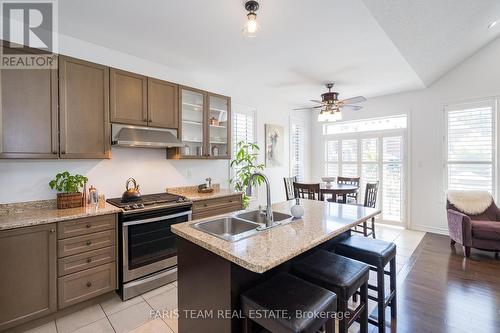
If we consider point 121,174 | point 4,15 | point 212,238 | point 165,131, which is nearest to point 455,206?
point 212,238

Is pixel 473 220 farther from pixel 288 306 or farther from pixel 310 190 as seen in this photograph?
pixel 288 306

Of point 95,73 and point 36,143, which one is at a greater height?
point 95,73

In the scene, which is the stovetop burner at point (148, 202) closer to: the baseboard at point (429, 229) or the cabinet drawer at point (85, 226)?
the cabinet drawer at point (85, 226)

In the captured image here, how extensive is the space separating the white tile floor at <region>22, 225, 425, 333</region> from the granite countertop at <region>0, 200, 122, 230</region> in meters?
0.97

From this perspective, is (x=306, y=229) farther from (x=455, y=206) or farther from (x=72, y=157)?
(x=455, y=206)

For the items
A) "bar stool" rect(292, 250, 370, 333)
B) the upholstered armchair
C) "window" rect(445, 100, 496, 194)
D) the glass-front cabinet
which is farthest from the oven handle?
"window" rect(445, 100, 496, 194)

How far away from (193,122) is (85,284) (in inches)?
93.0

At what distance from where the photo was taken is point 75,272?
2221 millimetres

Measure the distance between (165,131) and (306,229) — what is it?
2.37m


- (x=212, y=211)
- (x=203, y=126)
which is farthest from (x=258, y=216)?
(x=203, y=126)

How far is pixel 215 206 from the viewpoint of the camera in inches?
132

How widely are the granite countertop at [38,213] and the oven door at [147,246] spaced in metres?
0.30

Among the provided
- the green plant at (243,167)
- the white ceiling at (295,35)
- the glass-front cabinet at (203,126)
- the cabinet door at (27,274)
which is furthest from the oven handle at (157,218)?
the white ceiling at (295,35)

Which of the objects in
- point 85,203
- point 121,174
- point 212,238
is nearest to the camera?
point 212,238
